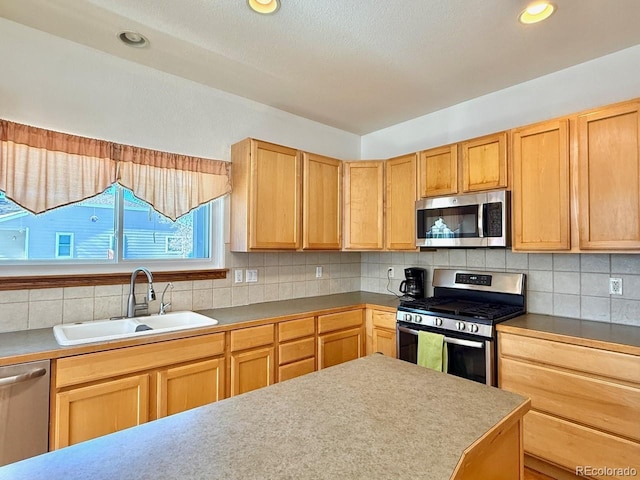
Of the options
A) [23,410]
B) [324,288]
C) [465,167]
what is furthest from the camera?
[324,288]

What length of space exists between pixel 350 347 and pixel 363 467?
2.29 metres

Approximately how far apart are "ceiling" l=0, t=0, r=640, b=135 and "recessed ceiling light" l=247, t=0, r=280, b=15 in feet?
0.15

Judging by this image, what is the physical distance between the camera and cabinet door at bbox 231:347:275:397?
2.30 meters

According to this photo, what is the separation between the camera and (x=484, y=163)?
2600mm

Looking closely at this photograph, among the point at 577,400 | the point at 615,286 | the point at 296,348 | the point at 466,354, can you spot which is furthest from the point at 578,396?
the point at 296,348

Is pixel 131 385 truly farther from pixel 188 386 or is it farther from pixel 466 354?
pixel 466 354

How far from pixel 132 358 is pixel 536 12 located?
2.84m

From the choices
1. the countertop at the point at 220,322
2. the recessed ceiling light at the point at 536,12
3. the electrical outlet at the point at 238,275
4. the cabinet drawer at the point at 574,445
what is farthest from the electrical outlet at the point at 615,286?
the electrical outlet at the point at 238,275

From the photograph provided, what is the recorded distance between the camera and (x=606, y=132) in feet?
6.72

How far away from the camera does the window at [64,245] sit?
2.18 metres

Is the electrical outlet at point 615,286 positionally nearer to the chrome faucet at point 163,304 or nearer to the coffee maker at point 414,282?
the coffee maker at point 414,282

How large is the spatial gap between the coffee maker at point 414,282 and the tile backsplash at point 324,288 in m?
0.08

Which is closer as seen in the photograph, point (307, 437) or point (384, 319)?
point (307, 437)
